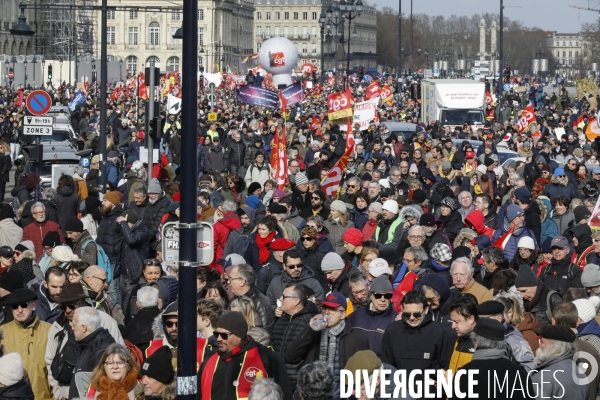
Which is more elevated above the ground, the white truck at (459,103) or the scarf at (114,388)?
the white truck at (459,103)

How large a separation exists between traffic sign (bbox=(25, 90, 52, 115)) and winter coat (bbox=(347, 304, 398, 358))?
40.5 feet

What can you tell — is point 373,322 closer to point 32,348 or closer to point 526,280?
point 526,280

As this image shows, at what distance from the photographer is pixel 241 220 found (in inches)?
554

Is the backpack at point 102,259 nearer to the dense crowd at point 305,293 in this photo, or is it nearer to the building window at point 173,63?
the dense crowd at point 305,293

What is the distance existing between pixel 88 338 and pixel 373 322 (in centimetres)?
184

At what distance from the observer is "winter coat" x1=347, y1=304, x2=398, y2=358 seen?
887cm

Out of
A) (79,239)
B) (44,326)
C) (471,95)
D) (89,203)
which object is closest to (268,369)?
(44,326)

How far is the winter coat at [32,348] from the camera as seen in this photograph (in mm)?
8891

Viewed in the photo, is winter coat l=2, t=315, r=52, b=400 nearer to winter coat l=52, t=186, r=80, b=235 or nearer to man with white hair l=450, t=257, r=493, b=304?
man with white hair l=450, t=257, r=493, b=304

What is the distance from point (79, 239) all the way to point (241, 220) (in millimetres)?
1876

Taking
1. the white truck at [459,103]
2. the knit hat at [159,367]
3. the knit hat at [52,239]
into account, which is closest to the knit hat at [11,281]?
the knit hat at [52,239]

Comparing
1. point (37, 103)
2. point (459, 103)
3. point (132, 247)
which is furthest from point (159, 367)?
point (459, 103)

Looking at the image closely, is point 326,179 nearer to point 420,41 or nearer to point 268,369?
point 268,369

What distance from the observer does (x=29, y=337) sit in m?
8.98
